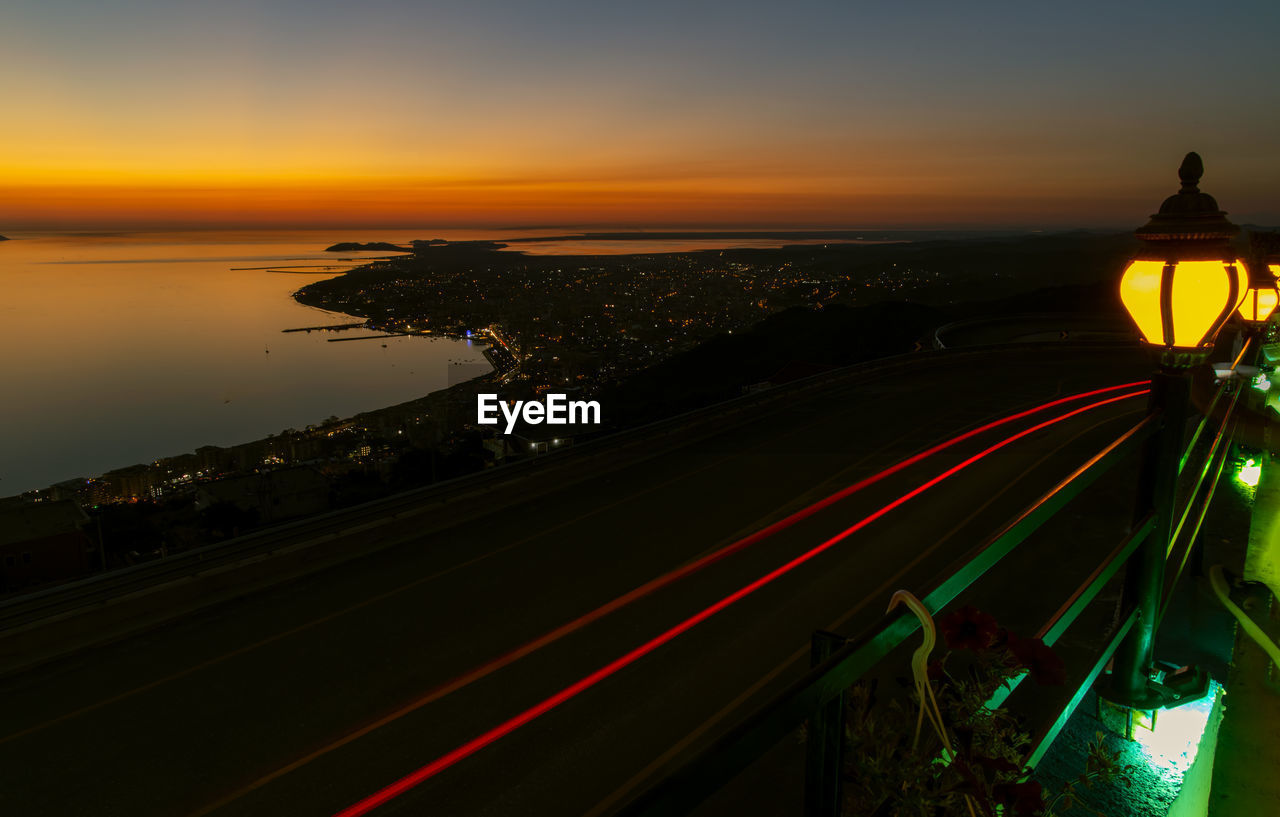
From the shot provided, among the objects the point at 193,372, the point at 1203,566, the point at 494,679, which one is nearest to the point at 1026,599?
the point at 1203,566

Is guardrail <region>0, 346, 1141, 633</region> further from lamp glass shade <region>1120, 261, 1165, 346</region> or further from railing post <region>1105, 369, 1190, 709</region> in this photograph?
lamp glass shade <region>1120, 261, 1165, 346</region>

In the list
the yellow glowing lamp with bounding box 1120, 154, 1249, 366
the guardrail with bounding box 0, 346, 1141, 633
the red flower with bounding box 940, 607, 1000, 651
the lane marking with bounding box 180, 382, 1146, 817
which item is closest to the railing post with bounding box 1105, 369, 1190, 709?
the yellow glowing lamp with bounding box 1120, 154, 1249, 366

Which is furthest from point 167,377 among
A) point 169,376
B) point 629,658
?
point 629,658

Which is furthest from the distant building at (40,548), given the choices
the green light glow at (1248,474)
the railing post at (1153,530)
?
the green light glow at (1248,474)

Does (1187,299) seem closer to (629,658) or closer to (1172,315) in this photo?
(1172,315)

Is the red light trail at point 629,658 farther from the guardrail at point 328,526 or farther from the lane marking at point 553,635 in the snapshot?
the guardrail at point 328,526

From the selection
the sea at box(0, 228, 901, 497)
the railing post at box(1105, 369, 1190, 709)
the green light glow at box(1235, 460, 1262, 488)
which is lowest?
the sea at box(0, 228, 901, 497)

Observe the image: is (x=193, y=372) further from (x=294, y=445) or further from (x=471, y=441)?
(x=471, y=441)
